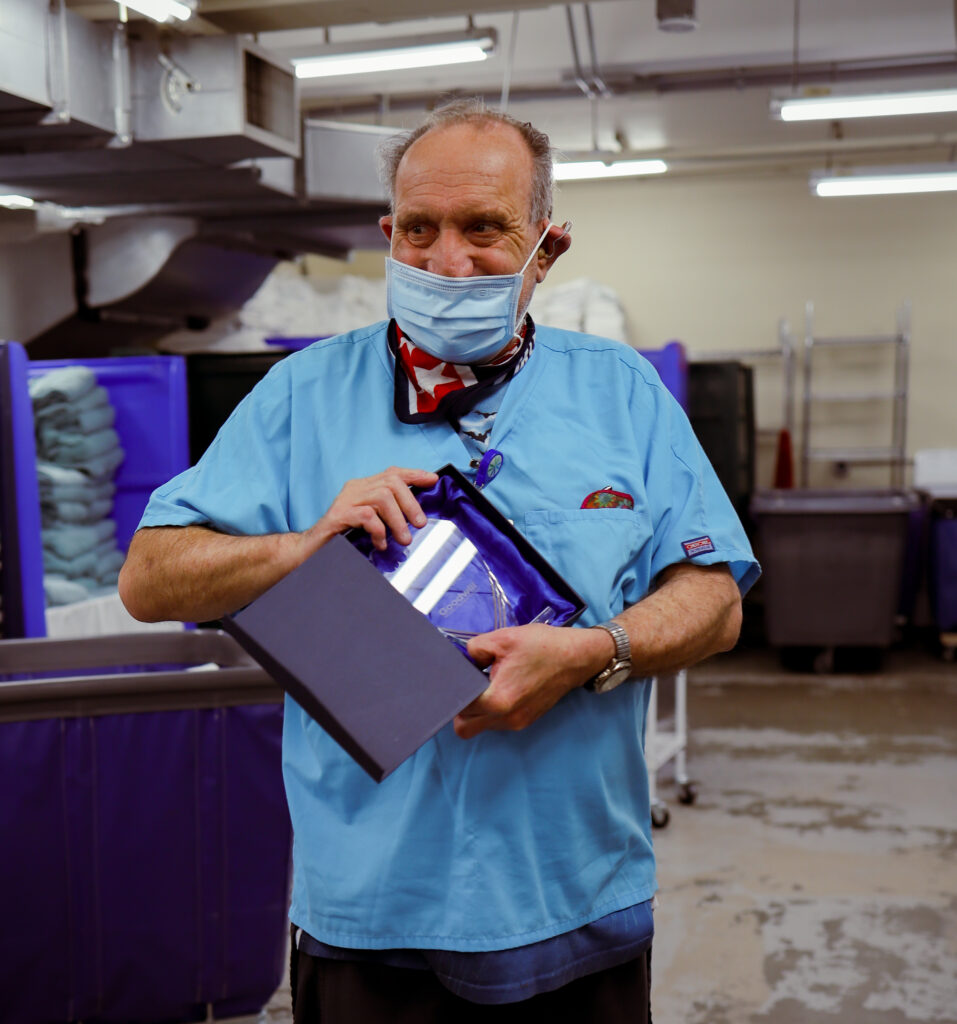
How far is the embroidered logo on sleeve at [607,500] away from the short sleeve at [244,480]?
1.03ft

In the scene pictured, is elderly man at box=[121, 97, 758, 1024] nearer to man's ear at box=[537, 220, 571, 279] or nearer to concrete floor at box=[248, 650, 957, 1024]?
man's ear at box=[537, 220, 571, 279]

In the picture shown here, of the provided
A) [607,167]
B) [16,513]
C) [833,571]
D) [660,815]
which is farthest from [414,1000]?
[833,571]

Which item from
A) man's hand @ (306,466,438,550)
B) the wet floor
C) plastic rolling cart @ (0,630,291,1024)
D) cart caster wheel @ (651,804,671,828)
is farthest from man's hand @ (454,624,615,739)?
cart caster wheel @ (651,804,671,828)

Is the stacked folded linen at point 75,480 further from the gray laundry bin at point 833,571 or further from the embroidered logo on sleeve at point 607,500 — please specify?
the gray laundry bin at point 833,571

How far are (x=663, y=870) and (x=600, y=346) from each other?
9.33 ft

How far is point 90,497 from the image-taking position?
344 centimetres

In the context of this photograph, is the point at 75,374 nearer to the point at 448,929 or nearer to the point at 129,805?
the point at 129,805

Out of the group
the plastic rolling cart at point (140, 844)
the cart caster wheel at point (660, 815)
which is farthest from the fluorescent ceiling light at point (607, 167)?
the plastic rolling cart at point (140, 844)

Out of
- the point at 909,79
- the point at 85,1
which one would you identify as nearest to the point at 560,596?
the point at 85,1

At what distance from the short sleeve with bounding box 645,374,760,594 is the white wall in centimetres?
705

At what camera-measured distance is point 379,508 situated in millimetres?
970

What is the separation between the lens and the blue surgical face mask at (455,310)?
1.13m

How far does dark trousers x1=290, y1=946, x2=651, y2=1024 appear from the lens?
3.50 ft

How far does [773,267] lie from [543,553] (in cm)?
767
